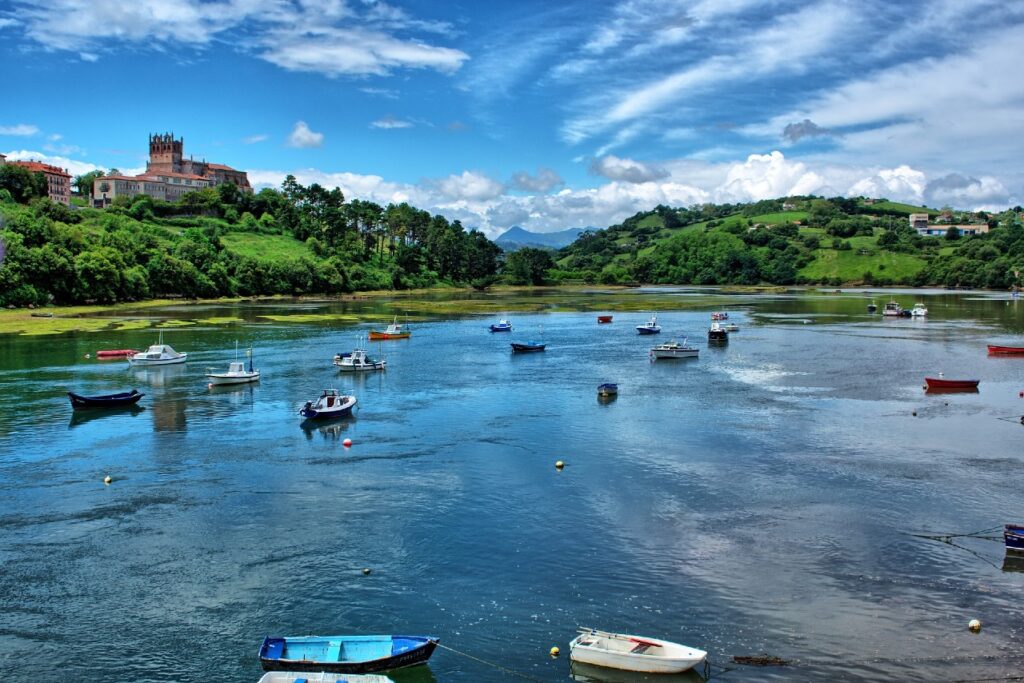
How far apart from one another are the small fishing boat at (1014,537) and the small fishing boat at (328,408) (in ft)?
145

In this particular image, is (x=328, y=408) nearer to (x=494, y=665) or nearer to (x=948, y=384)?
(x=494, y=665)

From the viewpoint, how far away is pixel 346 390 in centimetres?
7425

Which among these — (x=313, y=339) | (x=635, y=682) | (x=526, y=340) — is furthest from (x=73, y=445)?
(x=526, y=340)

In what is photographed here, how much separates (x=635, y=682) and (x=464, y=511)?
16.3m

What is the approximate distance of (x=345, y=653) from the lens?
81.5 ft

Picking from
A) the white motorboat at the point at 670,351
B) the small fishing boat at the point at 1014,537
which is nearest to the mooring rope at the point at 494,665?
the small fishing boat at the point at 1014,537

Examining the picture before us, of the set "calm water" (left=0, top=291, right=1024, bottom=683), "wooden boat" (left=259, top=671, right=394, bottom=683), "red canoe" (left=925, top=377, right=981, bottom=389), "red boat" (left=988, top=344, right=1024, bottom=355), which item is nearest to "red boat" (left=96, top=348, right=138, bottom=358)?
"calm water" (left=0, top=291, right=1024, bottom=683)

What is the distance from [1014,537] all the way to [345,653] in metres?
29.0

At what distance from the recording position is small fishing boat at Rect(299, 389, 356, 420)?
195 ft

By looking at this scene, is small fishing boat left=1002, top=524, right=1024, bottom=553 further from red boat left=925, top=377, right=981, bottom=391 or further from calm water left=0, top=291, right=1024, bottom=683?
red boat left=925, top=377, right=981, bottom=391

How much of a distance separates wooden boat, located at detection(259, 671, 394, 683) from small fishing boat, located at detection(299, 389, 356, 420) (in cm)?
3713

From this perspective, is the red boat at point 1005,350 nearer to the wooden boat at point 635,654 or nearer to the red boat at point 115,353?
the wooden boat at point 635,654

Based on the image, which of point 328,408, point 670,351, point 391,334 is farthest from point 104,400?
point 670,351

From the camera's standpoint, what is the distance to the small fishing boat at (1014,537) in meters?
34.0
